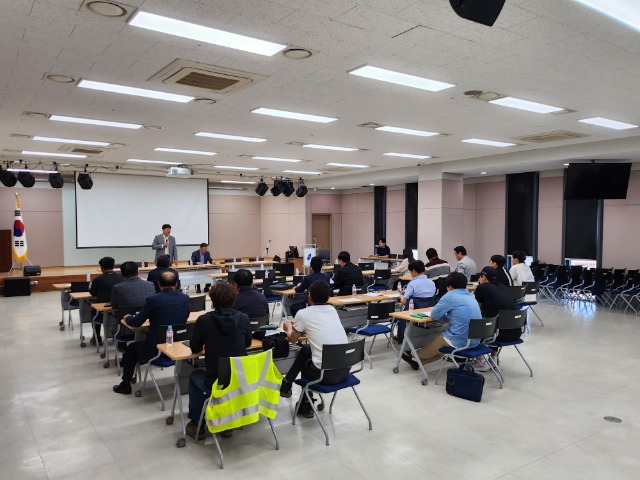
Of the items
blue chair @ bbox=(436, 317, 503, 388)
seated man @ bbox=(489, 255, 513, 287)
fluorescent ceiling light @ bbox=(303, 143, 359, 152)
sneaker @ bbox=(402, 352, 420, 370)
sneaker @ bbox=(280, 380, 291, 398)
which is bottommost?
sneaker @ bbox=(402, 352, 420, 370)

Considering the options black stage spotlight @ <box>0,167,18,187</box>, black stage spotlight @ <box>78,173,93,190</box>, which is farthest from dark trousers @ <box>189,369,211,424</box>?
black stage spotlight @ <box>78,173,93,190</box>

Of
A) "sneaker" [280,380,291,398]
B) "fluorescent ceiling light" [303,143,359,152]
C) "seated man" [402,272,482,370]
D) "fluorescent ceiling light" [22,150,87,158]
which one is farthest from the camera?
"fluorescent ceiling light" [22,150,87,158]

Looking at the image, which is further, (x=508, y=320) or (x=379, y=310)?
(x=379, y=310)

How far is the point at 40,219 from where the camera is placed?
15.7 m

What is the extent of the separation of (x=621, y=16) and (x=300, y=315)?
3.56 meters

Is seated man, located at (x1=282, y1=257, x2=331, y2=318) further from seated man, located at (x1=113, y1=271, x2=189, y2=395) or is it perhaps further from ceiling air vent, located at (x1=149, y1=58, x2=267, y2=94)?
ceiling air vent, located at (x1=149, y1=58, x2=267, y2=94)

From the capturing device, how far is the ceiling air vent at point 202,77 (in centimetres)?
481

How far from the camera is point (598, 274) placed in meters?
11.0

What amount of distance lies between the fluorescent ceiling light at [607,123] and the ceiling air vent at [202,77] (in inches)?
215

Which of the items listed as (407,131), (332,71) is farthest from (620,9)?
(407,131)

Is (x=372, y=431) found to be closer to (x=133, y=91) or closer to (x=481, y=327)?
(x=481, y=327)

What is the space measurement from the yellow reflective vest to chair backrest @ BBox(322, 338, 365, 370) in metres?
0.47

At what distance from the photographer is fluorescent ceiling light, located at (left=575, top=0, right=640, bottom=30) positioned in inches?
133

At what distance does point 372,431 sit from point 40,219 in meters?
15.2
